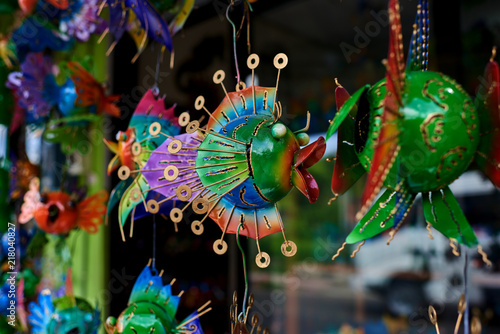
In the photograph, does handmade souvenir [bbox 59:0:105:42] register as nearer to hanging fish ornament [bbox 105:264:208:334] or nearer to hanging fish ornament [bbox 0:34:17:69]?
hanging fish ornament [bbox 0:34:17:69]

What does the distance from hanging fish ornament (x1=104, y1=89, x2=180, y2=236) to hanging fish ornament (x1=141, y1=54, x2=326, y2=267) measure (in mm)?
88

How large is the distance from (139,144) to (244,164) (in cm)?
27

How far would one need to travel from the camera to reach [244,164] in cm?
53

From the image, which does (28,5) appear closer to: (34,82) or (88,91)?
(34,82)

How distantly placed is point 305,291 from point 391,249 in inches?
23.3

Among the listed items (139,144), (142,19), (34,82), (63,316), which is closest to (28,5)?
(34,82)

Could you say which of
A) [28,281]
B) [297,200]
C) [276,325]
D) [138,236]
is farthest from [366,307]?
[28,281]

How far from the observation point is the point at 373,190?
0.42 m

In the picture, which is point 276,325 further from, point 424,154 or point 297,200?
point 424,154

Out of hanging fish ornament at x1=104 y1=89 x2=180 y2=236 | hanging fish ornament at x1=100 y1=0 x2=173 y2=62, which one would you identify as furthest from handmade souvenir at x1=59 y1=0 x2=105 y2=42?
hanging fish ornament at x1=104 y1=89 x2=180 y2=236

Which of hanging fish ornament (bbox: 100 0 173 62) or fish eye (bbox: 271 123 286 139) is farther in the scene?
hanging fish ornament (bbox: 100 0 173 62)

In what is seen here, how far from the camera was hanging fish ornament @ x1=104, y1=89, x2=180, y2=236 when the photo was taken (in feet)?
2.34

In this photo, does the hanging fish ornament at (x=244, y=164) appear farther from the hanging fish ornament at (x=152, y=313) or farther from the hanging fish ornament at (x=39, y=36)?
the hanging fish ornament at (x=39, y=36)

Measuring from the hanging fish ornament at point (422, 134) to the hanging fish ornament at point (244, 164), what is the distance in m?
0.09
